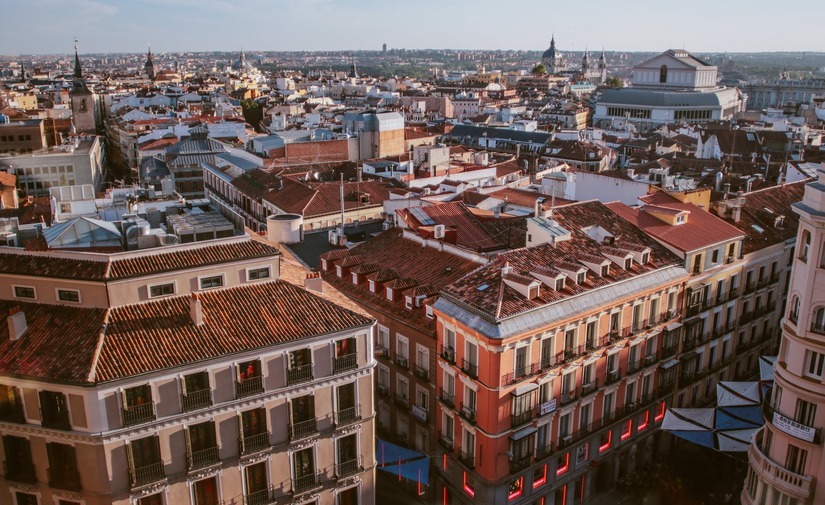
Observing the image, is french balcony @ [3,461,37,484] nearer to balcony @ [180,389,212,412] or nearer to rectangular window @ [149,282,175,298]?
balcony @ [180,389,212,412]

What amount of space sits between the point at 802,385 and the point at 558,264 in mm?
13186

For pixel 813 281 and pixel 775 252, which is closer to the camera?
pixel 813 281

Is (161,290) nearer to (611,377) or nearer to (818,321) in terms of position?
(611,377)

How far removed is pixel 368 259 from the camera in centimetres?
4656

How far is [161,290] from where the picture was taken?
29859mm

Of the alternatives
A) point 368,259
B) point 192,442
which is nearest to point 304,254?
point 368,259

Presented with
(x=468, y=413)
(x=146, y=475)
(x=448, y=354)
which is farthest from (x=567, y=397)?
(x=146, y=475)

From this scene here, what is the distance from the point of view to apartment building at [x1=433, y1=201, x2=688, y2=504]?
34719mm

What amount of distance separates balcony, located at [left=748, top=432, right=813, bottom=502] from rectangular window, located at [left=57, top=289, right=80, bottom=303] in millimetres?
33189

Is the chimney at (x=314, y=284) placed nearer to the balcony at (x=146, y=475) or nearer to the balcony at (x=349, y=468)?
the balcony at (x=349, y=468)

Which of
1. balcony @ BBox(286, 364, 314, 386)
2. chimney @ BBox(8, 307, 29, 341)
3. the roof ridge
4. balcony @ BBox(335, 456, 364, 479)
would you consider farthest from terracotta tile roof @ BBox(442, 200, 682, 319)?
chimney @ BBox(8, 307, 29, 341)

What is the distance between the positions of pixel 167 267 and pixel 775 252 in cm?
4218

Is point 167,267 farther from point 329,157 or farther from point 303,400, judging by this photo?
point 329,157

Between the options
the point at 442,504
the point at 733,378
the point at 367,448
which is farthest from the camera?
the point at 733,378
